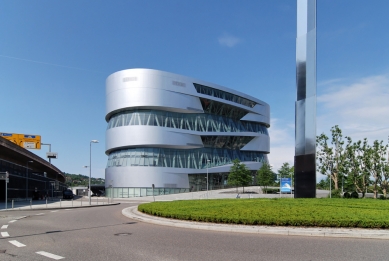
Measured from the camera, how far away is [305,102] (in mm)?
27922

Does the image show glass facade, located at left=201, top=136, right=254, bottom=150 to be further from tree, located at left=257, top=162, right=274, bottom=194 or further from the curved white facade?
tree, located at left=257, top=162, right=274, bottom=194

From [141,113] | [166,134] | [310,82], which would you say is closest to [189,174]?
[166,134]

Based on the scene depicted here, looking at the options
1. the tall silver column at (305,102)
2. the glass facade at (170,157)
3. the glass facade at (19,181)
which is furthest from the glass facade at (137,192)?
the tall silver column at (305,102)

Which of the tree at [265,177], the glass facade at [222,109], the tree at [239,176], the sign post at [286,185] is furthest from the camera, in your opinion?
the glass facade at [222,109]

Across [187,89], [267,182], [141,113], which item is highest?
[187,89]

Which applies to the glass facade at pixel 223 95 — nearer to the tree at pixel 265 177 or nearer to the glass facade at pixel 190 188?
the glass facade at pixel 190 188

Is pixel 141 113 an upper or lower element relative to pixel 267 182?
upper

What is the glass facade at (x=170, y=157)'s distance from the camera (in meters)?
71.9

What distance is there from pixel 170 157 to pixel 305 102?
49.7 m

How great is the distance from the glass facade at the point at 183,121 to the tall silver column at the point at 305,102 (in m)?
47.2

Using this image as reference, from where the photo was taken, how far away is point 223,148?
289 ft

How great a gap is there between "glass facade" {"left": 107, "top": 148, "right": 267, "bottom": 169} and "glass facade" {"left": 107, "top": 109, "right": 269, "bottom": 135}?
17.5 feet

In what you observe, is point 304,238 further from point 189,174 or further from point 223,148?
point 223,148

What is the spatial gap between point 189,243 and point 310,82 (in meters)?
20.9
